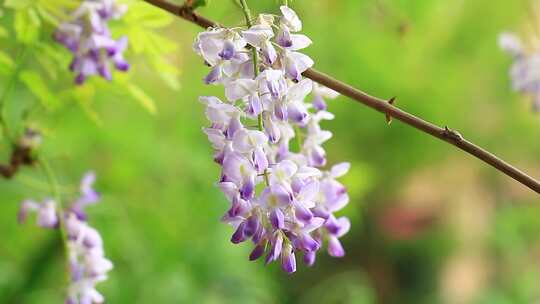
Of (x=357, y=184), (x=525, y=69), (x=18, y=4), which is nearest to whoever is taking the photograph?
(x=18, y=4)

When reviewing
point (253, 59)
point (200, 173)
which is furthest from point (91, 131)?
point (253, 59)

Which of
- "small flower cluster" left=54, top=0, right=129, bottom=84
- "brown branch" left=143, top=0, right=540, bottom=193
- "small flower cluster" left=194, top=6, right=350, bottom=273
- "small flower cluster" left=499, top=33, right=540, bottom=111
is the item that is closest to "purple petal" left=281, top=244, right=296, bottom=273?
"small flower cluster" left=194, top=6, right=350, bottom=273

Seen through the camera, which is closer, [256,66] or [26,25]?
[256,66]

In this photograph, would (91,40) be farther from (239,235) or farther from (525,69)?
(525,69)

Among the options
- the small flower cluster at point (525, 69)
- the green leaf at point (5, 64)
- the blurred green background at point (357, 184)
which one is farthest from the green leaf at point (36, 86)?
the small flower cluster at point (525, 69)

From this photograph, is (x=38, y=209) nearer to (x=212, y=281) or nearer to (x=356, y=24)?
(x=212, y=281)

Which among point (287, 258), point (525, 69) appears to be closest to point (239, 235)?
point (287, 258)
